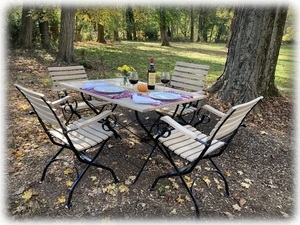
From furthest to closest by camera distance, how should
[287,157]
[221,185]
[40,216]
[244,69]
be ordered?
[244,69]
[287,157]
[221,185]
[40,216]

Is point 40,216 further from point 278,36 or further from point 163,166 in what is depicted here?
point 278,36

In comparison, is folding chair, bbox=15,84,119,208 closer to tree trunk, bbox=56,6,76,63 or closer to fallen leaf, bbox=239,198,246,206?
fallen leaf, bbox=239,198,246,206

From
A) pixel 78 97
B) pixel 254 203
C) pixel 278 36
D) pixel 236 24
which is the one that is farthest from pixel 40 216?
pixel 278 36

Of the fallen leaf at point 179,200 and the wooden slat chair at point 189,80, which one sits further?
the wooden slat chair at point 189,80

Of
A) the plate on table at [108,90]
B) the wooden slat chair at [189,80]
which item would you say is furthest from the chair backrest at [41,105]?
the wooden slat chair at [189,80]

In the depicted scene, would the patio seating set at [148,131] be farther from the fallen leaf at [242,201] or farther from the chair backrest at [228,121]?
the fallen leaf at [242,201]

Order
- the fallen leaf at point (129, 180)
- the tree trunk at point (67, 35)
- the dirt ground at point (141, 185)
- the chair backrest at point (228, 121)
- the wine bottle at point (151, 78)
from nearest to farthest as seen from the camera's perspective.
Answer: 1. the chair backrest at point (228, 121)
2. the dirt ground at point (141, 185)
3. the fallen leaf at point (129, 180)
4. the wine bottle at point (151, 78)
5. the tree trunk at point (67, 35)

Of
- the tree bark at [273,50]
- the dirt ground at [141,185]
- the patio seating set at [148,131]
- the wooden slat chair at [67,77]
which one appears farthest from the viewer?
the tree bark at [273,50]

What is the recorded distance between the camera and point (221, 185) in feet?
9.78

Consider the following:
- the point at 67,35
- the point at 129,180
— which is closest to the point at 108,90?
the point at 129,180

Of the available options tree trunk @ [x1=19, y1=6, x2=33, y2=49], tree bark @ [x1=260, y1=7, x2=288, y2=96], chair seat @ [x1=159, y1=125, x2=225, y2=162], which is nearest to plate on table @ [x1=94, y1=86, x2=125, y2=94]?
chair seat @ [x1=159, y1=125, x2=225, y2=162]

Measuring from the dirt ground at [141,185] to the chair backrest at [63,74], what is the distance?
0.81m

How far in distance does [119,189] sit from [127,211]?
333mm

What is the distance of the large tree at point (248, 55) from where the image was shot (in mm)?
4676
